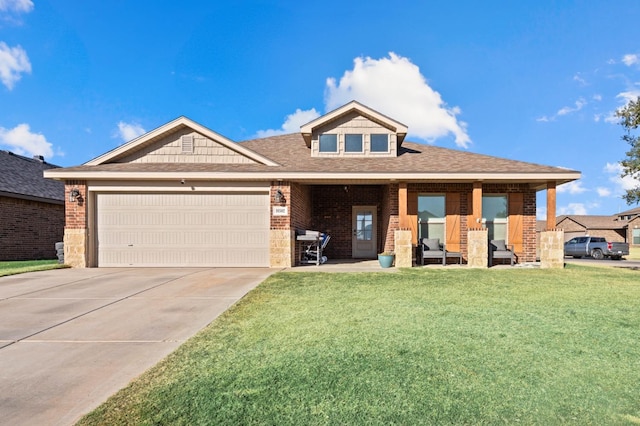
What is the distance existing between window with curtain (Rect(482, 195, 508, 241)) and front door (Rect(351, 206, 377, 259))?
424cm

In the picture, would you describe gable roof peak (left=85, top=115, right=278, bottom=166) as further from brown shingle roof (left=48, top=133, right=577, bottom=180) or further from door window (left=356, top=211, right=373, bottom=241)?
door window (left=356, top=211, right=373, bottom=241)

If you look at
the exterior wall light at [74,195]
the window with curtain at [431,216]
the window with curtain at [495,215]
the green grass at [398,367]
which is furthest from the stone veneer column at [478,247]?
the exterior wall light at [74,195]

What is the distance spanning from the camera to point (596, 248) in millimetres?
21609

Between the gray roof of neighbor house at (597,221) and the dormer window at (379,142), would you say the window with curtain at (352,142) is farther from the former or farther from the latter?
the gray roof of neighbor house at (597,221)

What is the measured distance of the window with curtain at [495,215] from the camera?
40.0 feet

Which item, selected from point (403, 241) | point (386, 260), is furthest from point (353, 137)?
point (386, 260)

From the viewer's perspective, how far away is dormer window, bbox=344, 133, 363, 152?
12.9m

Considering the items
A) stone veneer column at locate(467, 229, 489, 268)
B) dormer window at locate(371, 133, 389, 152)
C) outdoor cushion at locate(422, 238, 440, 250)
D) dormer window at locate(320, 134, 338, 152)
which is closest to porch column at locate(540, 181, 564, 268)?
stone veneer column at locate(467, 229, 489, 268)

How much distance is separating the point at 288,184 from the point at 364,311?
6254 mm

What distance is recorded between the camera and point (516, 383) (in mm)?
2795

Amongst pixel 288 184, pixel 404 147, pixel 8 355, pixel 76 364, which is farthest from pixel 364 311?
pixel 404 147

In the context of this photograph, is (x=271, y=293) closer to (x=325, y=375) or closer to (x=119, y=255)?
(x=325, y=375)

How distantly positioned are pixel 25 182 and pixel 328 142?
15.1m

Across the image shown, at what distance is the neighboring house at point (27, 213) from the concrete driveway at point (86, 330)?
300 inches
